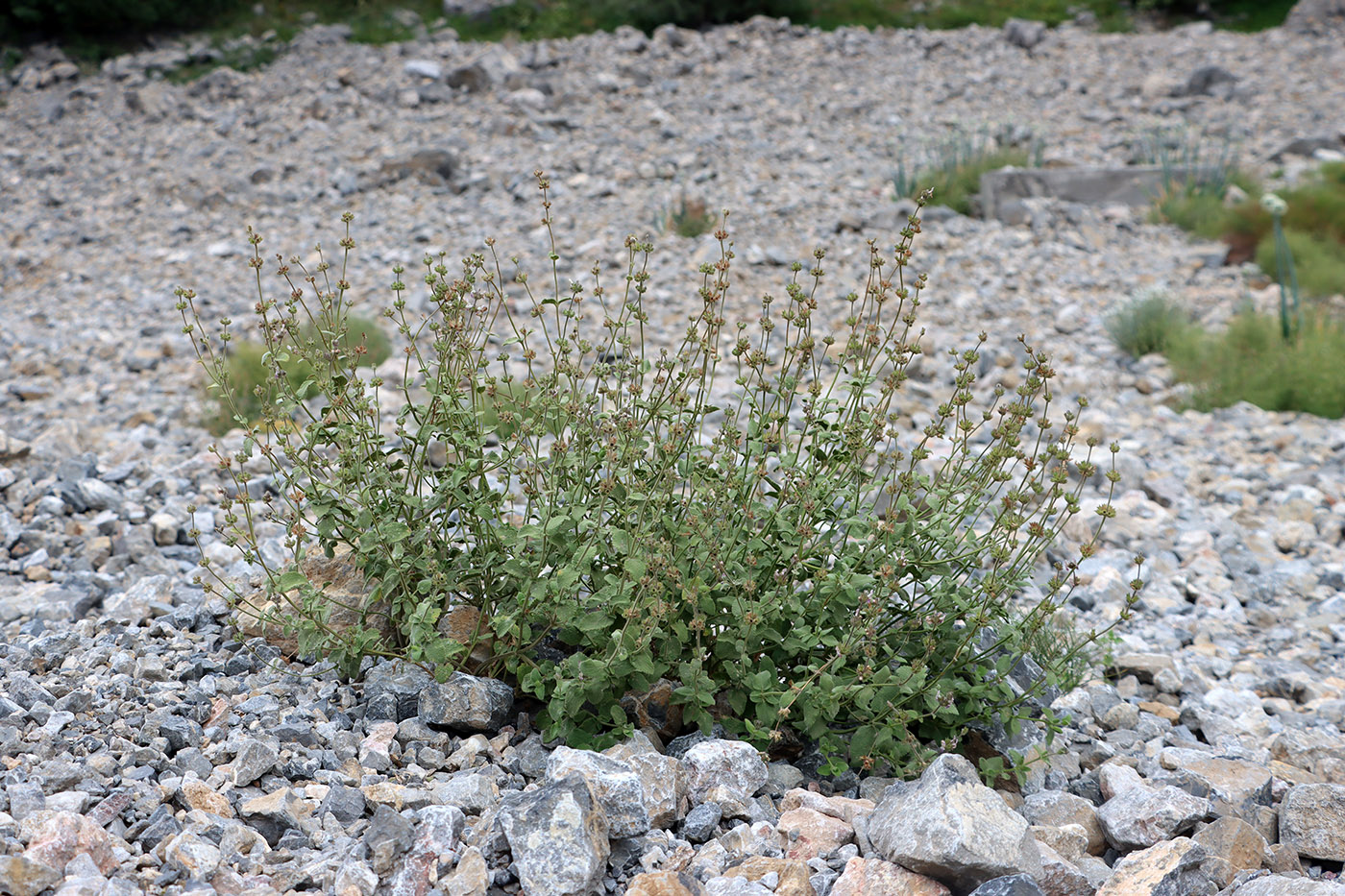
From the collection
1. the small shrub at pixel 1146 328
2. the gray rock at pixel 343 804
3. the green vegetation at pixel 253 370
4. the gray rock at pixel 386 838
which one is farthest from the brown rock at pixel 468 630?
the small shrub at pixel 1146 328

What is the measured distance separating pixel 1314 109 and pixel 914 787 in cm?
1275

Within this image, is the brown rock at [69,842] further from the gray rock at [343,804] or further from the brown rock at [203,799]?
the gray rock at [343,804]

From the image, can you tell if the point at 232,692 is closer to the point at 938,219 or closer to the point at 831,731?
the point at 831,731

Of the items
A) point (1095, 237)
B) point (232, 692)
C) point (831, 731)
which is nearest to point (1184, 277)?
point (1095, 237)

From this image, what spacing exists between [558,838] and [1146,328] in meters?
6.05

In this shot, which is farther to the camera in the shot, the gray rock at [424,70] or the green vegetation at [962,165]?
the gray rock at [424,70]

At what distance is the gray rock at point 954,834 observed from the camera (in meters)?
2.06

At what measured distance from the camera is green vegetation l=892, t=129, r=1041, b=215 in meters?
9.10

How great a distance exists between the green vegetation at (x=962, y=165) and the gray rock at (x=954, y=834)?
23.2ft

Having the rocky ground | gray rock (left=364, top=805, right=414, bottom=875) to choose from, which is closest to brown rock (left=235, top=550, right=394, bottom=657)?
the rocky ground

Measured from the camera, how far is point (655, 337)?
6.50m

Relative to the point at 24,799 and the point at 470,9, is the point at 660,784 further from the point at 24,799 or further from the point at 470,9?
the point at 470,9

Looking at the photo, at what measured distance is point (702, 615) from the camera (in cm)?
244

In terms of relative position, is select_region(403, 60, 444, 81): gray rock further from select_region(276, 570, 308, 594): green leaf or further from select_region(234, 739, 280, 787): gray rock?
select_region(234, 739, 280, 787): gray rock
